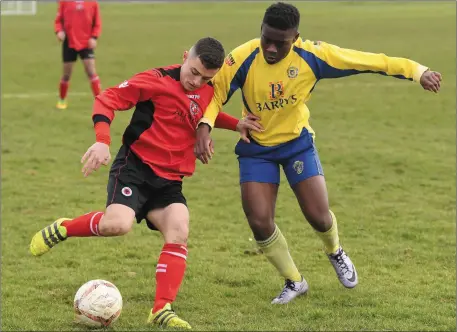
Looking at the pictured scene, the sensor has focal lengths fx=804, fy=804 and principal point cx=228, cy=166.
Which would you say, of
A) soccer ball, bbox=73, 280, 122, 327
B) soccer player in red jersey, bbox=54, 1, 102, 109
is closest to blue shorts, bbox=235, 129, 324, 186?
soccer ball, bbox=73, 280, 122, 327

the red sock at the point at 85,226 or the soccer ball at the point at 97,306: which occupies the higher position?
the red sock at the point at 85,226

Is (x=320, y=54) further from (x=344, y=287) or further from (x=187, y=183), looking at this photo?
(x=187, y=183)

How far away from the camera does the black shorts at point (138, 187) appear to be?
5375mm

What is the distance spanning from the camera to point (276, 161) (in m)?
5.89

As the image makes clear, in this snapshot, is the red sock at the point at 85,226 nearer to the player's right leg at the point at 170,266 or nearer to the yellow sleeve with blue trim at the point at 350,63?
the player's right leg at the point at 170,266

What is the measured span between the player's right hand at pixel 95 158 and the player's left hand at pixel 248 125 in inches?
43.3

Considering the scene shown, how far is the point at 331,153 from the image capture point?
38.5 ft

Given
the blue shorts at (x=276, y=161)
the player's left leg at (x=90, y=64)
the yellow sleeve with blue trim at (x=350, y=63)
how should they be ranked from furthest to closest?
the player's left leg at (x=90, y=64) → the blue shorts at (x=276, y=161) → the yellow sleeve with blue trim at (x=350, y=63)

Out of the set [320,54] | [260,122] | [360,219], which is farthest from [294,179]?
[360,219]

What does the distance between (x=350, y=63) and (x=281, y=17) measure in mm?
617

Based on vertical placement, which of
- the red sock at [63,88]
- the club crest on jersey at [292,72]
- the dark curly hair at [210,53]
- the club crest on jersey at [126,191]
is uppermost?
the dark curly hair at [210,53]

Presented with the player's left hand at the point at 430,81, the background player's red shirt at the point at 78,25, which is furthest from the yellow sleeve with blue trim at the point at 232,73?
the background player's red shirt at the point at 78,25

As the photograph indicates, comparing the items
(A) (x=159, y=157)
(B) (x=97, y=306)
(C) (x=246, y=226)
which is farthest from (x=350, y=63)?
(C) (x=246, y=226)

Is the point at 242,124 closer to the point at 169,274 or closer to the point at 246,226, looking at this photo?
the point at 169,274
